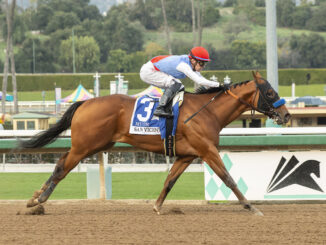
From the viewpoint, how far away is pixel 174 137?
6621mm

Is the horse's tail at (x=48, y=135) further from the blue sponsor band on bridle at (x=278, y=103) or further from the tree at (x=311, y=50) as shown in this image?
the tree at (x=311, y=50)

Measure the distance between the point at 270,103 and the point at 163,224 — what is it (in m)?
1.80

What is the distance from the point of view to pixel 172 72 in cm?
680

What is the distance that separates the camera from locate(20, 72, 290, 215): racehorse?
6605 millimetres

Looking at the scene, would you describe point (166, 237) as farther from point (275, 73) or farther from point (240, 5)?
point (240, 5)

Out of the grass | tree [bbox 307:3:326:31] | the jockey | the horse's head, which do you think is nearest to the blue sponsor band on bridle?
the horse's head

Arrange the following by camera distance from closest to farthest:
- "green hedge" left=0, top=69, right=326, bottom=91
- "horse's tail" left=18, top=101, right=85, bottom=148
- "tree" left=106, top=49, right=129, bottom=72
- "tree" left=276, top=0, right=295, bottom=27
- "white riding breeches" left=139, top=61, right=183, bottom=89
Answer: "white riding breeches" left=139, top=61, right=183, bottom=89, "horse's tail" left=18, top=101, right=85, bottom=148, "green hedge" left=0, top=69, right=326, bottom=91, "tree" left=106, top=49, right=129, bottom=72, "tree" left=276, top=0, right=295, bottom=27

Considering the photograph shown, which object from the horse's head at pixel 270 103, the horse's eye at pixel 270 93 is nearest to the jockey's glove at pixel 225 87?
the horse's head at pixel 270 103

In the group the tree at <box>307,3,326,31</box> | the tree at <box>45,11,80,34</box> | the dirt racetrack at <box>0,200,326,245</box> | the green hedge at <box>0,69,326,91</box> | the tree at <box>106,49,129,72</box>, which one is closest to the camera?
the dirt racetrack at <box>0,200,326,245</box>

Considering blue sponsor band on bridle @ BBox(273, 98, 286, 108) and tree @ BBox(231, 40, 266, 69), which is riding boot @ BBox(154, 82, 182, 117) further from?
tree @ BBox(231, 40, 266, 69)

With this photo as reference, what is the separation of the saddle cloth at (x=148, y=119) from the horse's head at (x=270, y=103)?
845mm

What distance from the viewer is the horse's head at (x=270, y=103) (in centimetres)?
675

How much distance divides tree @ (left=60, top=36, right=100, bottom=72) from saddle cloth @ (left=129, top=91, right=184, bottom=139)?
7424cm

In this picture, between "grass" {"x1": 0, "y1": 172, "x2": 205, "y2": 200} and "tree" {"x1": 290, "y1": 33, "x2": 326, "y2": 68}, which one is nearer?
"grass" {"x1": 0, "y1": 172, "x2": 205, "y2": 200}
